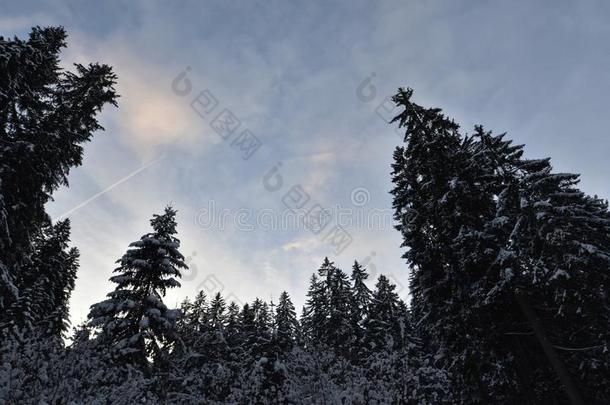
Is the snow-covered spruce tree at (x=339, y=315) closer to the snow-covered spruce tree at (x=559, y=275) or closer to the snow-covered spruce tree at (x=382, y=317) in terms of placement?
→ the snow-covered spruce tree at (x=382, y=317)

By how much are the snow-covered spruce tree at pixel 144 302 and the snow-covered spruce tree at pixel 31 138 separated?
4.95 m

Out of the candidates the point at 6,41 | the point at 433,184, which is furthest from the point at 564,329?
the point at 6,41

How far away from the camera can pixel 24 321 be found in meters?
28.8

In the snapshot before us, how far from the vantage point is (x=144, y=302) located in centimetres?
1920

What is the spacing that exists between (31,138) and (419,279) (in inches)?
748

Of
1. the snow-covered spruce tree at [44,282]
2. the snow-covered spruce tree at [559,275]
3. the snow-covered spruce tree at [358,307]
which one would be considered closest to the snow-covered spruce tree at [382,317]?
the snow-covered spruce tree at [358,307]

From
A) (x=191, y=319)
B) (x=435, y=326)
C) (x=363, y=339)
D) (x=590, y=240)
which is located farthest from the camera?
(x=191, y=319)

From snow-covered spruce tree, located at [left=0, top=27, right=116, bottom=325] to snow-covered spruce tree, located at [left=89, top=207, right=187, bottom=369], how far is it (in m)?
4.95

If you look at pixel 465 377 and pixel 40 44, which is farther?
pixel 465 377

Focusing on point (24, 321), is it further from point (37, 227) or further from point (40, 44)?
point (40, 44)

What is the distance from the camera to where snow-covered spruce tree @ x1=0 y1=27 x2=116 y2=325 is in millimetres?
13414

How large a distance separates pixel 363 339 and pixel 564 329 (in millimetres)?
22335

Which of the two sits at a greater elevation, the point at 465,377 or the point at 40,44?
the point at 40,44

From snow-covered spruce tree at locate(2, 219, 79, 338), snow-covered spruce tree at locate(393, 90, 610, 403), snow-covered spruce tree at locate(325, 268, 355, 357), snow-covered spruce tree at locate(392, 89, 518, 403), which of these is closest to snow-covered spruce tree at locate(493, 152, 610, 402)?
snow-covered spruce tree at locate(393, 90, 610, 403)
